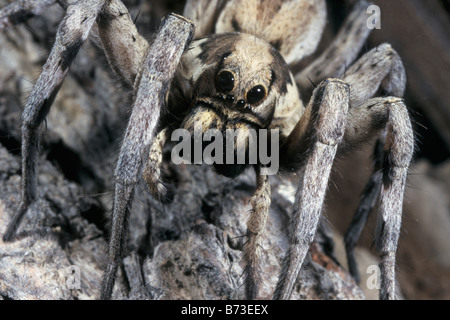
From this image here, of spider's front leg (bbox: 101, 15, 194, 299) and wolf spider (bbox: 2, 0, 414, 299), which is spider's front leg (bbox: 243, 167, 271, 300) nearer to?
wolf spider (bbox: 2, 0, 414, 299)

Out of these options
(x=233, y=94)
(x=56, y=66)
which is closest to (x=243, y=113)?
(x=233, y=94)

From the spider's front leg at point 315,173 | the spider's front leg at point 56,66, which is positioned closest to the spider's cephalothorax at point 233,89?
the spider's front leg at point 315,173

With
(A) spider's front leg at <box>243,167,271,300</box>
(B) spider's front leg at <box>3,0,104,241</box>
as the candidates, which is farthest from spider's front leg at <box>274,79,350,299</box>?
(B) spider's front leg at <box>3,0,104,241</box>

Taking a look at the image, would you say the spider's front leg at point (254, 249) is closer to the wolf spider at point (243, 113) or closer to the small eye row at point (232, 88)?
the wolf spider at point (243, 113)

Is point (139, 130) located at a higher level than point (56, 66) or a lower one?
lower

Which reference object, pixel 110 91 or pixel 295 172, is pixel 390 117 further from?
pixel 110 91

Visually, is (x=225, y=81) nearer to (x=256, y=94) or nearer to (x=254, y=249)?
(x=256, y=94)
